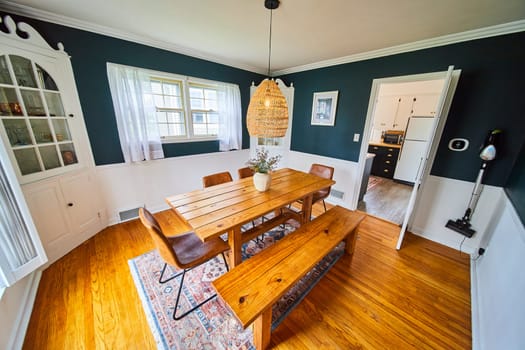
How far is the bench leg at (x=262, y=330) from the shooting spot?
1.16 m

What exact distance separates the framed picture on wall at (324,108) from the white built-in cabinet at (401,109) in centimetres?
205

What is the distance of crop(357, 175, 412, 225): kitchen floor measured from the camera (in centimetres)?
313

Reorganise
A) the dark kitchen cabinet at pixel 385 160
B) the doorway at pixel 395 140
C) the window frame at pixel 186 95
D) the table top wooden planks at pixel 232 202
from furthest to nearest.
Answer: the dark kitchen cabinet at pixel 385 160, the doorway at pixel 395 140, the window frame at pixel 186 95, the table top wooden planks at pixel 232 202

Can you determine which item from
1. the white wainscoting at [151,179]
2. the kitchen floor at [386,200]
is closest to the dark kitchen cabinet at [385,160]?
the kitchen floor at [386,200]

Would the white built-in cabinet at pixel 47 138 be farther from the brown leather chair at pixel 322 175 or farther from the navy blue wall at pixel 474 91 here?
the navy blue wall at pixel 474 91

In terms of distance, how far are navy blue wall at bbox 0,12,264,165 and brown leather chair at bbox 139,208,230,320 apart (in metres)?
1.68

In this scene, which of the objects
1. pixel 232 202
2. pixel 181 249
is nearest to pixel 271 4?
pixel 232 202

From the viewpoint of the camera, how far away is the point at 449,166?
2.29 meters

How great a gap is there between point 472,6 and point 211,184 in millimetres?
3001

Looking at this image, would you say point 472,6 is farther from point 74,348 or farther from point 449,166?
point 74,348

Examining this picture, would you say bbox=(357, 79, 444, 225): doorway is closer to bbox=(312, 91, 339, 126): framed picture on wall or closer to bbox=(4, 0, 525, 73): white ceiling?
bbox=(312, 91, 339, 126): framed picture on wall

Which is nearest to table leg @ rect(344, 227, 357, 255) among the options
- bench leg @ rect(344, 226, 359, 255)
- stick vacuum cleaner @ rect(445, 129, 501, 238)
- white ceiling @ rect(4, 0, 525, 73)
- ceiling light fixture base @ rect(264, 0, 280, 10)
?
bench leg @ rect(344, 226, 359, 255)

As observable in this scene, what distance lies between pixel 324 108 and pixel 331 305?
2980 millimetres

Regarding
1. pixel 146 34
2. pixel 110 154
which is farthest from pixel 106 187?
pixel 146 34
